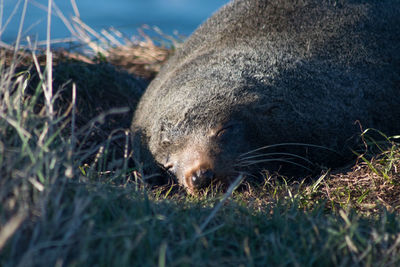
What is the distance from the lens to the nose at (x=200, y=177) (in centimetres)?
360

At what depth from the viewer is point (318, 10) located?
4531mm

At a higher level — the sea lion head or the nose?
the sea lion head

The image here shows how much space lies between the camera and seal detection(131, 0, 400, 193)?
3.87m

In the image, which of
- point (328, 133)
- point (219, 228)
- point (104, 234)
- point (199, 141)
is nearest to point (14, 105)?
point (104, 234)

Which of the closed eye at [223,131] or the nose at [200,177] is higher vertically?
the closed eye at [223,131]

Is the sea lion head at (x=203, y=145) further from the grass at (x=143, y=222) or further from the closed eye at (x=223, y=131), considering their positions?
the grass at (x=143, y=222)

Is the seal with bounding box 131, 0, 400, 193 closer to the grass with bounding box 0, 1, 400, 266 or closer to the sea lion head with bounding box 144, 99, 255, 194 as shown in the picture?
the sea lion head with bounding box 144, 99, 255, 194

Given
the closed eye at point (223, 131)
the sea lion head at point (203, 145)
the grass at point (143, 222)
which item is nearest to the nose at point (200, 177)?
the sea lion head at point (203, 145)

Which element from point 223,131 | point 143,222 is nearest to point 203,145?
point 223,131

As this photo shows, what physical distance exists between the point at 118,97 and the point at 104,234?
12.5 ft

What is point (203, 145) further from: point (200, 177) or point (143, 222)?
point (143, 222)

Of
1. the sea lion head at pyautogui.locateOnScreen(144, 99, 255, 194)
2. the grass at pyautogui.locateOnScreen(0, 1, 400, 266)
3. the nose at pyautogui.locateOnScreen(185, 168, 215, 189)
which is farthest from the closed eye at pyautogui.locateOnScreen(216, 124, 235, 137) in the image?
the grass at pyautogui.locateOnScreen(0, 1, 400, 266)

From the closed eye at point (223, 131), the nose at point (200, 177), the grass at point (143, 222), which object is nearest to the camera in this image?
the grass at point (143, 222)

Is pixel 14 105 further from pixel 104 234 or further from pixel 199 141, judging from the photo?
pixel 199 141
